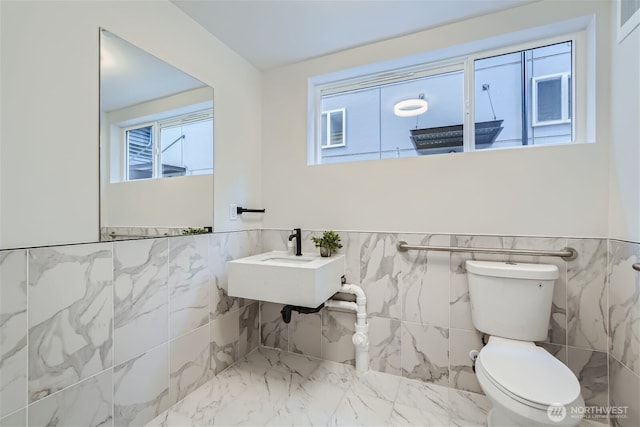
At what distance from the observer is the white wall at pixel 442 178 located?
1476 millimetres

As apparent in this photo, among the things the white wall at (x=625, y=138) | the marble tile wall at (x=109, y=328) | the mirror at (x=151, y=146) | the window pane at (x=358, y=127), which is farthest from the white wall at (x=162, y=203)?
the white wall at (x=625, y=138)

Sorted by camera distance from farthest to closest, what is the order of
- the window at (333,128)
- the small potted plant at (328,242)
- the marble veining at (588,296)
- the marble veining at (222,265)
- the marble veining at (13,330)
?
the window at (333,128) → the small potted plant at (328,242) → the marble veining at (222,265) → the marble veining at (588,296) → the marble veining at (13,330)

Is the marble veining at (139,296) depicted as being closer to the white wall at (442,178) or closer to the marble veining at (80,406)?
the marble veining at (80,406)

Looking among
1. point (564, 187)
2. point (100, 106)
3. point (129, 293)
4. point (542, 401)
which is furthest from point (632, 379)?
point (100, 106)

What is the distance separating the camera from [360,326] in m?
1.84

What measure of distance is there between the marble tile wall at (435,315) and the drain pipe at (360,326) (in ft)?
0.18

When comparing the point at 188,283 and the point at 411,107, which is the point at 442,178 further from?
the point at 188,283

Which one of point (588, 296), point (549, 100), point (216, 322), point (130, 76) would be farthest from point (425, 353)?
point (130, 76)

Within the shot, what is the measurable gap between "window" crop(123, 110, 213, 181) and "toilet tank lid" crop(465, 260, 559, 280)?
1731mm

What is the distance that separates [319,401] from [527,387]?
3.42 feet

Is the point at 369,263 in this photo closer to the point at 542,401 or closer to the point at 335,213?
the point at 335,213

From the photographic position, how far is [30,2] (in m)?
1.01

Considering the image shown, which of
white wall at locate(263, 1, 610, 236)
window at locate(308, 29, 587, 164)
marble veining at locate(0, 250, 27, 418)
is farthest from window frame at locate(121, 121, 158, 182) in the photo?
window at locate(308, 29, 587, 164)

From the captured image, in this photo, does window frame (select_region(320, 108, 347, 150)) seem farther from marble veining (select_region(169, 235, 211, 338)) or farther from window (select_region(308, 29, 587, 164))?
marble veining (select_region(169, 235, 211, 338))
